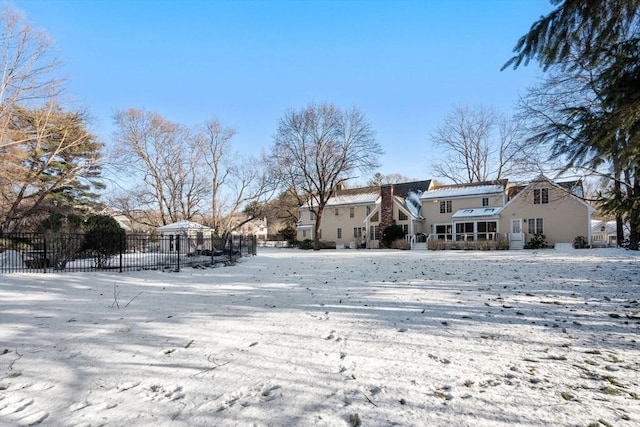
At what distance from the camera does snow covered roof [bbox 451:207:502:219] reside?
29070 mm

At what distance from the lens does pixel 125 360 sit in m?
3.81

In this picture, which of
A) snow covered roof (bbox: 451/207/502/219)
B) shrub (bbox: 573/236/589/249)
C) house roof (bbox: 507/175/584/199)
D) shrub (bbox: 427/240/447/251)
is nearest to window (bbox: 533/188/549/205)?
house roof (bbox: 507/175/584/199)

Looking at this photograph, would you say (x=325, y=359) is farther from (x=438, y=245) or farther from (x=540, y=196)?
(x=540, y=196)

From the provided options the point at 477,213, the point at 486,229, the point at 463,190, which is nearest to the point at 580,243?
the point at 486,229

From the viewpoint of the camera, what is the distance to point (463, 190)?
109ft

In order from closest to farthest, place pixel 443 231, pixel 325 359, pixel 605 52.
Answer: pixel 325 359, pixel 605 52, pixel 443 231

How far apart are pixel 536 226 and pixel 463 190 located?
7.28 meters

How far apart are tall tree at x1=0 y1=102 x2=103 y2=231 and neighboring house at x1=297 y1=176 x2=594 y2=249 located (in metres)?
23.8

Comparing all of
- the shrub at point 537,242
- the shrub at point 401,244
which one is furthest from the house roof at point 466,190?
the shrub at point 401,244

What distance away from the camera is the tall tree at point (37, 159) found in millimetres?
21181

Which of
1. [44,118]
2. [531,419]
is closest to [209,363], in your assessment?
[531,419]

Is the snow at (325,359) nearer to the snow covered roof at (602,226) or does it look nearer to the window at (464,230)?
the window at (464,230)

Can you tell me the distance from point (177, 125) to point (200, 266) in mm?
28628

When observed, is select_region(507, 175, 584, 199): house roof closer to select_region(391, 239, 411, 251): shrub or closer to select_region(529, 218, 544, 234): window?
select_region(529, 218, 544, 234): window
